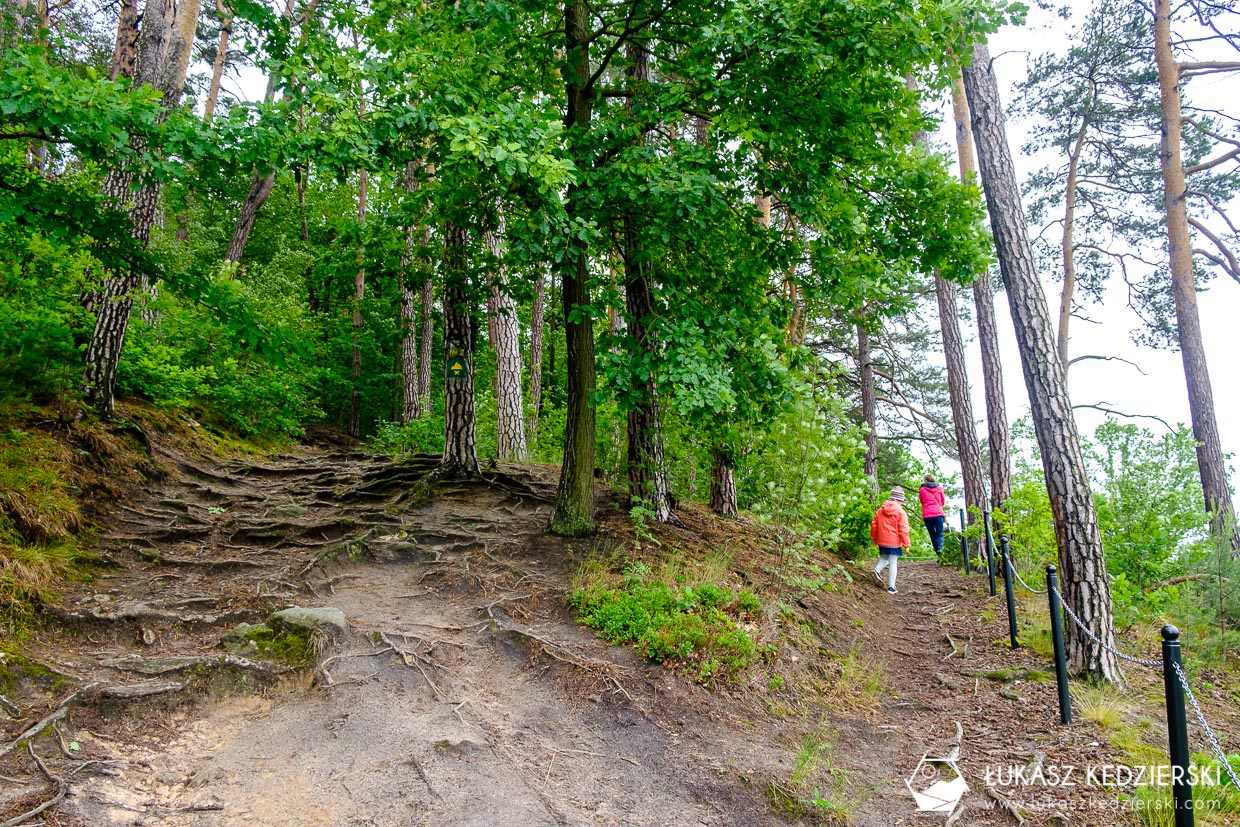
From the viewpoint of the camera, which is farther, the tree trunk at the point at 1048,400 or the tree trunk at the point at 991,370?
the tree trunk at the point at 991,370

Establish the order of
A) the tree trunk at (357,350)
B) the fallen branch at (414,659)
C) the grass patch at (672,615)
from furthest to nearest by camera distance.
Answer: the tree trunk at (357,350)
the grass patch at (672,615)
the fallen branch at (414,659)

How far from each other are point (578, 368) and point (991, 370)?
8279 millimetres

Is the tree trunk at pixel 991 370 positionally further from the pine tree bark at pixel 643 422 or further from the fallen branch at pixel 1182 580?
the pine tree bark at pixel 643 422

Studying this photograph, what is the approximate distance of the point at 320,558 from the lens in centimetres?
691

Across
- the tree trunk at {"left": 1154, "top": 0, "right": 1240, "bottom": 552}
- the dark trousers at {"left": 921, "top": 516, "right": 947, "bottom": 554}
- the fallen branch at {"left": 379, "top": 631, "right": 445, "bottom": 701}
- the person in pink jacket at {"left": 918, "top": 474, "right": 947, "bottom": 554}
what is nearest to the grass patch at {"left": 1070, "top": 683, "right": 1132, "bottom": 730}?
the fallen branch at {"left": 379, "top": 631, "right": 445, "bottom": 701}

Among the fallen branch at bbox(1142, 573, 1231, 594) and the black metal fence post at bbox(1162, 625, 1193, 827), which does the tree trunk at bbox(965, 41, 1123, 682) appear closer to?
the fallen branch at bbox(1142, 573, 1231, 594)

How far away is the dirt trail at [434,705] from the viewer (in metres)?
3.71

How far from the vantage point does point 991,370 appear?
1194 centimetres

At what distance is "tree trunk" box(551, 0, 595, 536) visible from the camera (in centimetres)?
719

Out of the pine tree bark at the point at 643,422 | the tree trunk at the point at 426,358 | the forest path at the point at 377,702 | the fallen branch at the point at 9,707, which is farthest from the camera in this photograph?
the tree trunk at the point at 426,358

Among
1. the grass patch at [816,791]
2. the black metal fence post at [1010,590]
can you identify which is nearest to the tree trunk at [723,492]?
the black metal fence post at [1010,590]

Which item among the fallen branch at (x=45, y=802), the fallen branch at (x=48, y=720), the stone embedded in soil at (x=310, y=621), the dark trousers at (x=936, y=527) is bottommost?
the fallen branch at (x=45, y=802)

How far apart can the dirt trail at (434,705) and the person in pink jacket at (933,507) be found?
465 centimetres

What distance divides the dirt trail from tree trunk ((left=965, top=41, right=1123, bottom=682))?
821 mm
